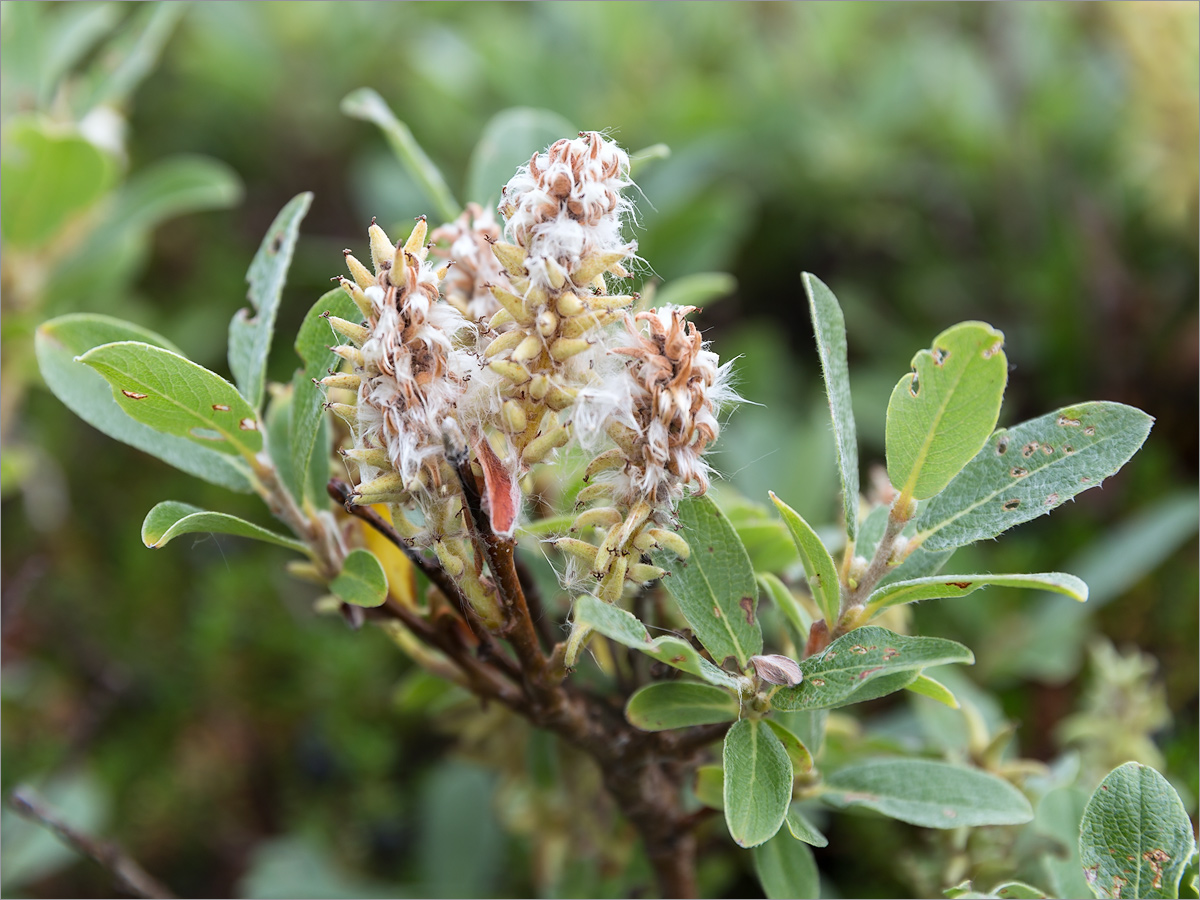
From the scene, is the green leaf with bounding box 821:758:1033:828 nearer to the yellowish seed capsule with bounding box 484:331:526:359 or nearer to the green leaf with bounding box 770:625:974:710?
the green leaf with bounding box 770:625:974:710

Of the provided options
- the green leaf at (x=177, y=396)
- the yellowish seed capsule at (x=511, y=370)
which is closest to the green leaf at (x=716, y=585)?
the yellowish seed capsule at (x=511, y=370)

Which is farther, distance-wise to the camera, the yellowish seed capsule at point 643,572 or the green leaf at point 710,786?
the green leaf at point 710,786

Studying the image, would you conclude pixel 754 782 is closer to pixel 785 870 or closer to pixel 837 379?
pixel 785 870

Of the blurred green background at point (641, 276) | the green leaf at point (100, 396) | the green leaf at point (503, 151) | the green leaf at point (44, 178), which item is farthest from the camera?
the blurred green background at point (641, 276)

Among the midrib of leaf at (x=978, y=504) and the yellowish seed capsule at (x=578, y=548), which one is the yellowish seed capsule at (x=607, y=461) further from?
the midrib of leaf at (x=978, y=504)

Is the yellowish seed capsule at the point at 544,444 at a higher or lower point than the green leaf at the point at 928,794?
higher

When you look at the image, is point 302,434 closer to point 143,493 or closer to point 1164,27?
point 143,493

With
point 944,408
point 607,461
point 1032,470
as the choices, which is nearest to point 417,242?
point 607,461

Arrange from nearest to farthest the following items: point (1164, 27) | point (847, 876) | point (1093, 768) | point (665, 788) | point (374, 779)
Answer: point (665, 788)
point (1093, 768)
point (847, 876)
point (374, 779)
point (1164, 27)

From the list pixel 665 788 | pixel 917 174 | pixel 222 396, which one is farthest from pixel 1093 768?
pixel 917 174
